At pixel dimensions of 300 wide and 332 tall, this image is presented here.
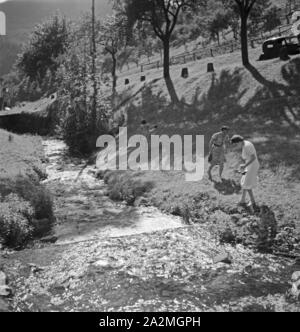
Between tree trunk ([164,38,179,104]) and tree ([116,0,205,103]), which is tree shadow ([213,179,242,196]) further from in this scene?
tree ([116,0,205,103])

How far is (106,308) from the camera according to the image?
10031mm

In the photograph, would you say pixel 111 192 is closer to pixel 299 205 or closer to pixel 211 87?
pixel 299 205

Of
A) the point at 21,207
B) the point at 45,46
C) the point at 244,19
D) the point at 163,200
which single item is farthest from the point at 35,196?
the point at 45,46

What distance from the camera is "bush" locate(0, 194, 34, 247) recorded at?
14.2 metres

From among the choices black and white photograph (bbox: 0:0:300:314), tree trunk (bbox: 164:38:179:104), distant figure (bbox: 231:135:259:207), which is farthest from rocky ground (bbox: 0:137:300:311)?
tree trunk (bbox: 164:38:179:104)

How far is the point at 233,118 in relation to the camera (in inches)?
1138

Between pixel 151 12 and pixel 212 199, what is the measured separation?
3089 centimetres

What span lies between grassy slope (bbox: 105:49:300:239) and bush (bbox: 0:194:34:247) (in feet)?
18.8

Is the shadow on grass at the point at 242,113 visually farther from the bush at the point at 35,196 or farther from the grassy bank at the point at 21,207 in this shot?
the grassy bank at the point at 21,207

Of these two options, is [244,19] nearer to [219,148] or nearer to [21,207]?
[219,148]

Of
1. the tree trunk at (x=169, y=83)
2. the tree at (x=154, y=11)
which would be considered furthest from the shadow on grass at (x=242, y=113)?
the tree at (x=154, y=11)

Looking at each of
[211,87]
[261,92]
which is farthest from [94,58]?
[261,92]

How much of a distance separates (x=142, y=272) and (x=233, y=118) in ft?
63.1

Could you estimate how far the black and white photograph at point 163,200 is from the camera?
418 inches
